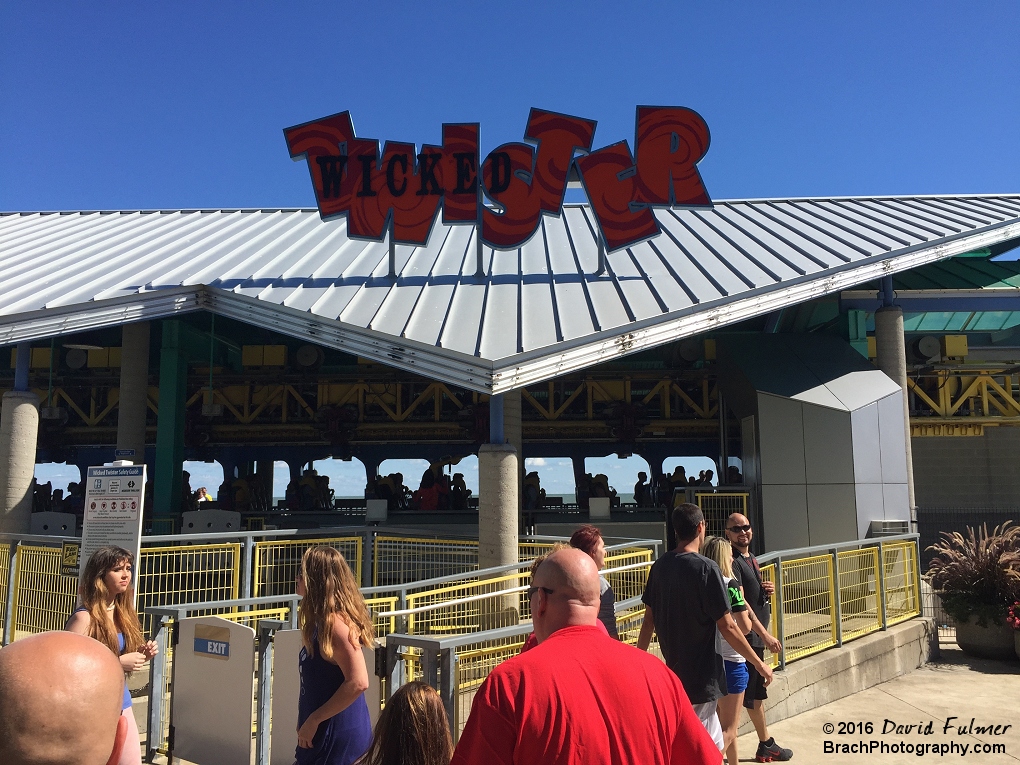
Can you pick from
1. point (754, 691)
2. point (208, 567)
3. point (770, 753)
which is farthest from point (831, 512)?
point (208, 567)

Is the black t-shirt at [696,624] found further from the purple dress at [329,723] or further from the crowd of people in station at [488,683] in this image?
the purple dress at [329,723]

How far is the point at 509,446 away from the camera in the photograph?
445 inches

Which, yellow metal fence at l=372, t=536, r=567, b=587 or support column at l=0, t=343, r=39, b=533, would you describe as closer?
yellow metal fence at l=372, t=536, r=567, b=587

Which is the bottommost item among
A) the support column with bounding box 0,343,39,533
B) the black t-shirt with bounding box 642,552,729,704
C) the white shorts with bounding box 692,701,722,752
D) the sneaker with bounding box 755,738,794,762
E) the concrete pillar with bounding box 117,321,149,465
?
the sneaker with bounding box 755,738,794,762

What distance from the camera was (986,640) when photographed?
10.2m

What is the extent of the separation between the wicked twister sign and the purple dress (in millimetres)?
11524

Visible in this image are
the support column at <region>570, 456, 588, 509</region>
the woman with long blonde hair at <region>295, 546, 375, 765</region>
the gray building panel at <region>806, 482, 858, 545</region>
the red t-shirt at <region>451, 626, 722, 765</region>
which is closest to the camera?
the red t-shirt at <region>451, 626, 722, 765</region>

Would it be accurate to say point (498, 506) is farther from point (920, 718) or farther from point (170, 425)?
point (170, 425)

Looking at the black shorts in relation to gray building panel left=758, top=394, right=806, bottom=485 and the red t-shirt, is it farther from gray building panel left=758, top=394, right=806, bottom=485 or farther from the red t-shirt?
gray building panel left=758, top=394, right=806, bottom=485

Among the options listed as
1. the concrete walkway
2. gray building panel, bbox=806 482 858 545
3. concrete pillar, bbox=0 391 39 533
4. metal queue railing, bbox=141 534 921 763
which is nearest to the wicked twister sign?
gray building panel, bbox=806 482 858 545

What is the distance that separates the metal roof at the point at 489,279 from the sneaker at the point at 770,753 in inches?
214

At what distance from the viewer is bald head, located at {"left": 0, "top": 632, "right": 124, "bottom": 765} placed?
1690 millimetres

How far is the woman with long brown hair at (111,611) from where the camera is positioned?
189 inches

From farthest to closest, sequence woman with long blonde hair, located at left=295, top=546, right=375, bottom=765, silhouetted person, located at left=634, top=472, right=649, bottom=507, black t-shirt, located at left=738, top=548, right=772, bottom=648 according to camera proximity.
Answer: silhouetted person, located at left=634, top=472, right=649, bottom=507 < black t-shirt, located at left=738, top=548, right=772, bottom=648 < woman with long blonde hair, located at left=295, top=546, right=375, bottom=765
